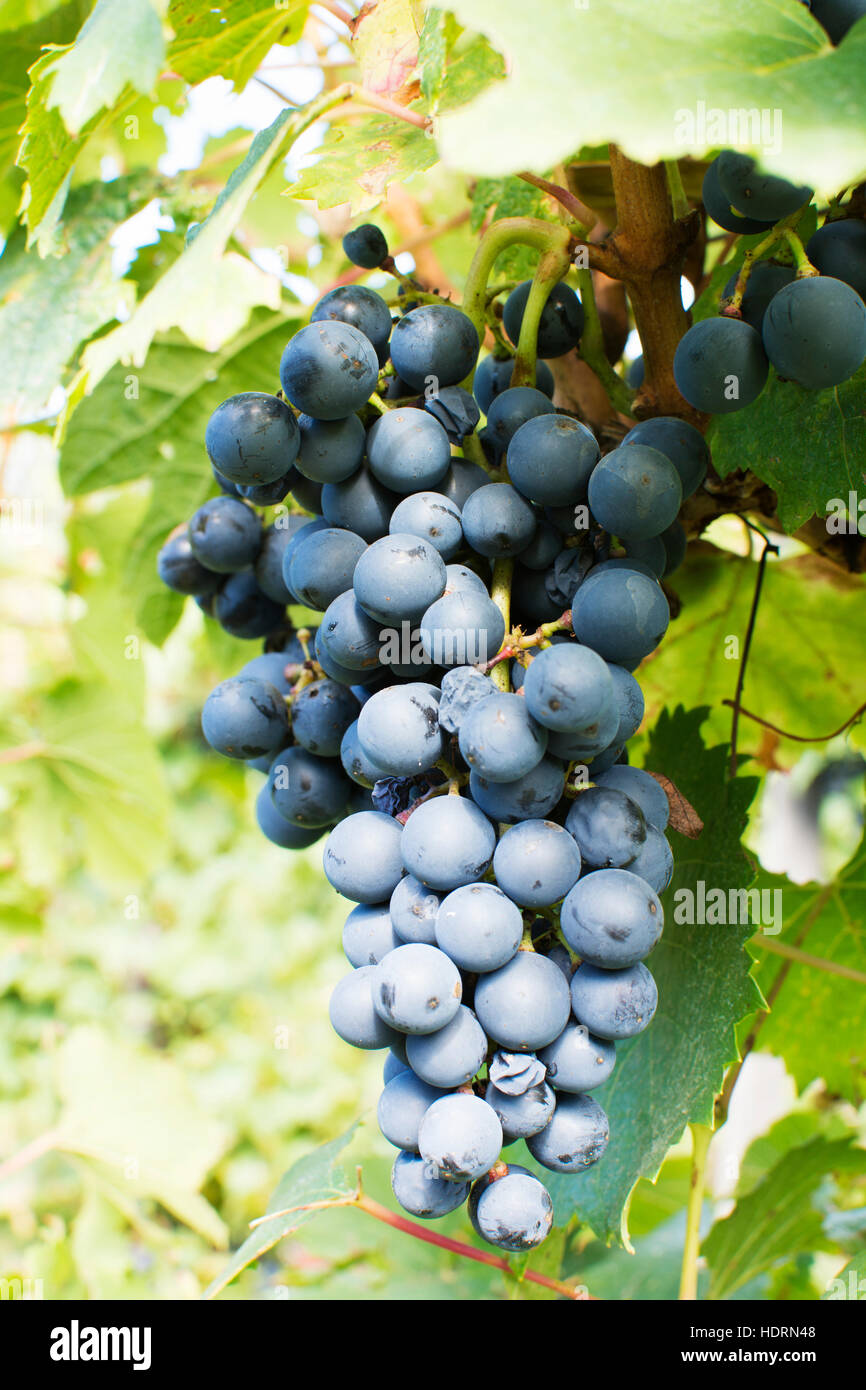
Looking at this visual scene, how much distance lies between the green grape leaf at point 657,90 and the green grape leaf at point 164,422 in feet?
2.76

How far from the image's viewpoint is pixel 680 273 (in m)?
0.82

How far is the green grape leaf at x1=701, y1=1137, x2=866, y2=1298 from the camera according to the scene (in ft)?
4.02

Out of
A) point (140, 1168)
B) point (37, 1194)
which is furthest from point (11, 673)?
point (37, 1194)

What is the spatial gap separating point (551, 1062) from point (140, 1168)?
4.86ft

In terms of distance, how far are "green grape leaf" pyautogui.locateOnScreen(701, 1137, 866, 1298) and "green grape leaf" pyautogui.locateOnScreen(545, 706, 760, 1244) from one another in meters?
0.46

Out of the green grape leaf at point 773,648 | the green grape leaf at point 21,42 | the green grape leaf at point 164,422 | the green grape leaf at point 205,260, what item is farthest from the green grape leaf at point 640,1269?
the green grape leaf at point 21,42

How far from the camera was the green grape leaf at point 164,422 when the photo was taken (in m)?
1.33

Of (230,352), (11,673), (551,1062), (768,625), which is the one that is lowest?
(11,673)

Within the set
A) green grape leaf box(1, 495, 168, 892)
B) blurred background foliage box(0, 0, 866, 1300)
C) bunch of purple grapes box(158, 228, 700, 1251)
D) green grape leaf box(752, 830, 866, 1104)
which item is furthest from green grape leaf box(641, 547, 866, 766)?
green grape leaf box(1, 495, 168, 892)

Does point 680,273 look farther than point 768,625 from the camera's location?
No

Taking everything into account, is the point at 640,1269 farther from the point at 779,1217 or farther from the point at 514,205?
the point at 514,205

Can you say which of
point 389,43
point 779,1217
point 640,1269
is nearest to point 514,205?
point 389,43

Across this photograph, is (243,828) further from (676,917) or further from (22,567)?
(676,917)

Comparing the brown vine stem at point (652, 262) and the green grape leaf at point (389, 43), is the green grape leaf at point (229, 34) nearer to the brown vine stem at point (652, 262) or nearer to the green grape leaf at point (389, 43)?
the green grape leaf at point (389, 43)
